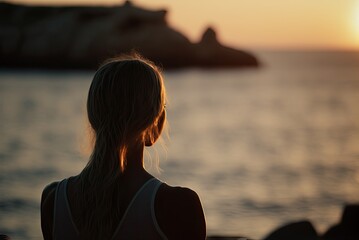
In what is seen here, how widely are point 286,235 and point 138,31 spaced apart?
106 metres

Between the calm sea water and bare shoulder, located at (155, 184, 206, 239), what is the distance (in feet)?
1.56

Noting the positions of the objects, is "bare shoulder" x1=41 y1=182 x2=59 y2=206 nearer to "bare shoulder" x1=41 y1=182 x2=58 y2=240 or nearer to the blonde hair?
"bare shoulder" x1=41 y1=182 x2=58 y2=240

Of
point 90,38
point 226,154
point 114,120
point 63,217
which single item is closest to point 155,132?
point 114,120

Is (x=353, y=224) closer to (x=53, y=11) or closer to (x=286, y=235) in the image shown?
(x=286, y=235)

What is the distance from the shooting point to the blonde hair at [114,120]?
95.7 inches

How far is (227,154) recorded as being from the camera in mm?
28797

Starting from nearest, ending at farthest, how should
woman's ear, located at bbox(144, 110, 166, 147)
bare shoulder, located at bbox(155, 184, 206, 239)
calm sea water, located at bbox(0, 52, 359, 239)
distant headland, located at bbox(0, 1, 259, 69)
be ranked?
bare shoulder, located at bbox(155, 184, 206, 239) → woman's ear, located at bbox(144, 110, 166, 147) → calm sea water, located at bbox(0, 52, 359, 239) → distant headland, located at bbox(0, 1, 259, 69)

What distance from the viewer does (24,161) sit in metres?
23.6

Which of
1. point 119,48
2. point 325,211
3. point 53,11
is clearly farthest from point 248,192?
point 53,11

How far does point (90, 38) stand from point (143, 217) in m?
108

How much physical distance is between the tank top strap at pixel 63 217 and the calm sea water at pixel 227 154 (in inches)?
9.4

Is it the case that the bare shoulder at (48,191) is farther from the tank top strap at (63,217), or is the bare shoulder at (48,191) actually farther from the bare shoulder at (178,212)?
the bare shoulder at (178,212)

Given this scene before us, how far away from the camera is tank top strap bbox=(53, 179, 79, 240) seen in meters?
2.52

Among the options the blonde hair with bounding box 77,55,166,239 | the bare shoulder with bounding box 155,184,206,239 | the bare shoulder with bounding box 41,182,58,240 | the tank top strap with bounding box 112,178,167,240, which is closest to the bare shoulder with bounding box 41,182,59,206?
the bare shoulder with bounding box 41,182,58,240
